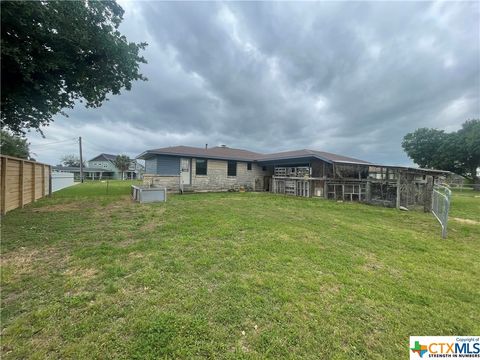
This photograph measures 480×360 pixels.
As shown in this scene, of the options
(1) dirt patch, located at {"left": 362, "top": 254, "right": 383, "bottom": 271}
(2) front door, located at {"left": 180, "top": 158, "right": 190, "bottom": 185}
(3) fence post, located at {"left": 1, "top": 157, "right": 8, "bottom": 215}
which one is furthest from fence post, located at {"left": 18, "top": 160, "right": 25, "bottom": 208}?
(1) dirt patch, located at {"left": 362, "top": 254, "right": 383, "bottom": 271}

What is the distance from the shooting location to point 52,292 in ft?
8.87

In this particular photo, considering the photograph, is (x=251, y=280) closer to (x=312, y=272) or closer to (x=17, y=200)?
(x=312, y=272)

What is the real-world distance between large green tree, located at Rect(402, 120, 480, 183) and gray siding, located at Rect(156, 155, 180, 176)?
1522 inches

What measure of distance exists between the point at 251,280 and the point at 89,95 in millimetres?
8472

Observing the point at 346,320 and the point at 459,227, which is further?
the point at 459,227

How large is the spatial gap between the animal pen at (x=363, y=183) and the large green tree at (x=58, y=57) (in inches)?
462

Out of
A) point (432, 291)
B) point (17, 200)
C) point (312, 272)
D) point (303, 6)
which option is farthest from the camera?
point (303, 6)

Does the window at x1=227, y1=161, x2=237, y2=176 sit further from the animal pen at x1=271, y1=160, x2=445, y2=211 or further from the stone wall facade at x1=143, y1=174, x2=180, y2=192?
the stone wall facade at x1=143, y1=174, x2=180, y2=192

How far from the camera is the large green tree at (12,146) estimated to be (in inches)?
943

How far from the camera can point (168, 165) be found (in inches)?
593

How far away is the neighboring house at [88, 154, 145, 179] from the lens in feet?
162

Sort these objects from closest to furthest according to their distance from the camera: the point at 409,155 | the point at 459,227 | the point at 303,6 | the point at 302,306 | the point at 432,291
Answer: the point at 302,306 < the point at 432,291 < the point at 459,227 < the point at 303,6 < the point at 409,155

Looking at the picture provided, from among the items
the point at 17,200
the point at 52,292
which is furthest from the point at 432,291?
the point at 17,200

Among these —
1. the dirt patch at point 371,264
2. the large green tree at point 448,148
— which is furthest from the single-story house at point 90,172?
the large green tree at point 448,148
